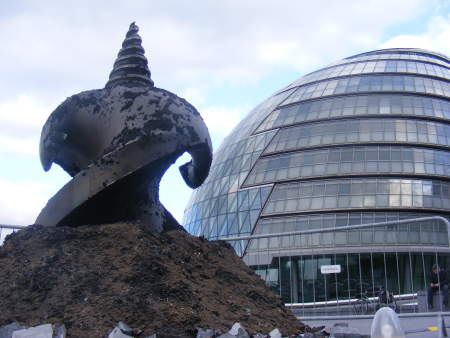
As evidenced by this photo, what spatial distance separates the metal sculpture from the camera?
557 cm

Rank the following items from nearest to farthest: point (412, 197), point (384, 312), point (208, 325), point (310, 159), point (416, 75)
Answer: point (384, 312) < point (208, 325) < point (412, 197) < point (310, 159) < point (416, 75)

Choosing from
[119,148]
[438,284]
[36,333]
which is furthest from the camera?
[438,284]

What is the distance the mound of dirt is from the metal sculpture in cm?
32

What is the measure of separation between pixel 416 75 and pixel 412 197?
11933 mm

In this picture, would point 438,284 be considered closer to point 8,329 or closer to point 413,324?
point 413,324

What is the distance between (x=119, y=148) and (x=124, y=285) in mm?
1429

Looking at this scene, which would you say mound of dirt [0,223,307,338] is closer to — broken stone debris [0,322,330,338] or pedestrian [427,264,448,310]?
broken stone debris [0,322,330,338]

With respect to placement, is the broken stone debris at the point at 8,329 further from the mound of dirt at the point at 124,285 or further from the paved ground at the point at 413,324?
the paved ground at the point at 413,324

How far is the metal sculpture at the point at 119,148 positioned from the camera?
5566mm

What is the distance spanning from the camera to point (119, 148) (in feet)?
18.3

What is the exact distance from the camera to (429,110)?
3919cm

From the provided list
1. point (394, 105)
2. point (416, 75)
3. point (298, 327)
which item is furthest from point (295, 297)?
point (416, 75)

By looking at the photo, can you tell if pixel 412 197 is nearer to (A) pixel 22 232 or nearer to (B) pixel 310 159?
(B) pixel 310 159

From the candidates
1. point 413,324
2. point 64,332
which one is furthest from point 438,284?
point 64,332
